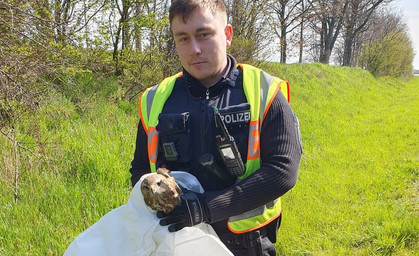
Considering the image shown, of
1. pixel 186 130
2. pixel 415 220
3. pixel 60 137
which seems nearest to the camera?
pixel 186 130

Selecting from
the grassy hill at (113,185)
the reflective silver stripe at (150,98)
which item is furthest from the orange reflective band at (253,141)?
the grassy hill at (113,185)

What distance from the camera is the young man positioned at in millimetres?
1581

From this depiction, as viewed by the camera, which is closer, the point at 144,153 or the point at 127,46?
the point at 144,153

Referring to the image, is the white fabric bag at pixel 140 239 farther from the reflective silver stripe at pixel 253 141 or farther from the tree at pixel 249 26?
the tree at pixel 249 26

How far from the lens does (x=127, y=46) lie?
259 inches

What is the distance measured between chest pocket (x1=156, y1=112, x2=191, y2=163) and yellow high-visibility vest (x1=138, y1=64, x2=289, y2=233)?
0.06 metres

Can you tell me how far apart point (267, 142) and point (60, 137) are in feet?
11.3

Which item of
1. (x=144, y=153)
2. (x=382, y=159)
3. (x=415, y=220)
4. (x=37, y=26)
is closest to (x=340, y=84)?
(x=382, y=159)

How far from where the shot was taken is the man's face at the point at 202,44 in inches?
67.9

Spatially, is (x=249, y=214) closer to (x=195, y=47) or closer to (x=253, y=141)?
(x=253, y=141)

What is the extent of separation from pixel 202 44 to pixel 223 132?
471 mm

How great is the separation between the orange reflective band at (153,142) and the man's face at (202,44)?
38cm

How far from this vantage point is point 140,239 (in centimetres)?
144

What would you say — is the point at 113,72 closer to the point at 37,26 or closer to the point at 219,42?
the point at 37,26
